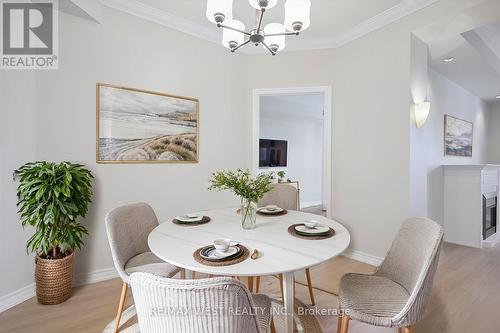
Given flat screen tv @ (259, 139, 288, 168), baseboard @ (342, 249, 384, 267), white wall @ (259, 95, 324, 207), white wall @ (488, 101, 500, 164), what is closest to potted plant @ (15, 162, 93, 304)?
baseboard @ (342, 249, 384, 267)

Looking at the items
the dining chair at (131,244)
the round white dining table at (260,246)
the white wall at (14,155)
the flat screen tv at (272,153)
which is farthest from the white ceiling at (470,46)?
the white wall at (14,155)

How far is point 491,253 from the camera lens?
10.6 ft

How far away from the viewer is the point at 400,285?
4.77 ft

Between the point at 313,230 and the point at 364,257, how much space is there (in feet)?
6.07

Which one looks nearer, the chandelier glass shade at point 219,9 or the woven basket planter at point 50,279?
the chandelier glass shade at point 219,9

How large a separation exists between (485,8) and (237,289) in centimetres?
302

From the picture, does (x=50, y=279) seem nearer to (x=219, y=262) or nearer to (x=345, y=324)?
(x=219, y=262)

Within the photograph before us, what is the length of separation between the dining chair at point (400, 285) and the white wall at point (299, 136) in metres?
4.65

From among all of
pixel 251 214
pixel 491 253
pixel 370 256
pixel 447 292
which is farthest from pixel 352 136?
pixel 491 253

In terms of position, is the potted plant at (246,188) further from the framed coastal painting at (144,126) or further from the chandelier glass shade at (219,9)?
the framed coastal painting at (144,126)

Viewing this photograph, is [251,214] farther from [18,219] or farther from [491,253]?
[491,253]

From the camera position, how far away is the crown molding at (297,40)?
8.04ft

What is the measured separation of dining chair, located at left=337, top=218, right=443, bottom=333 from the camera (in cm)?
115

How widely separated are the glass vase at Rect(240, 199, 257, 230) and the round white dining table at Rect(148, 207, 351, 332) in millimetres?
43
